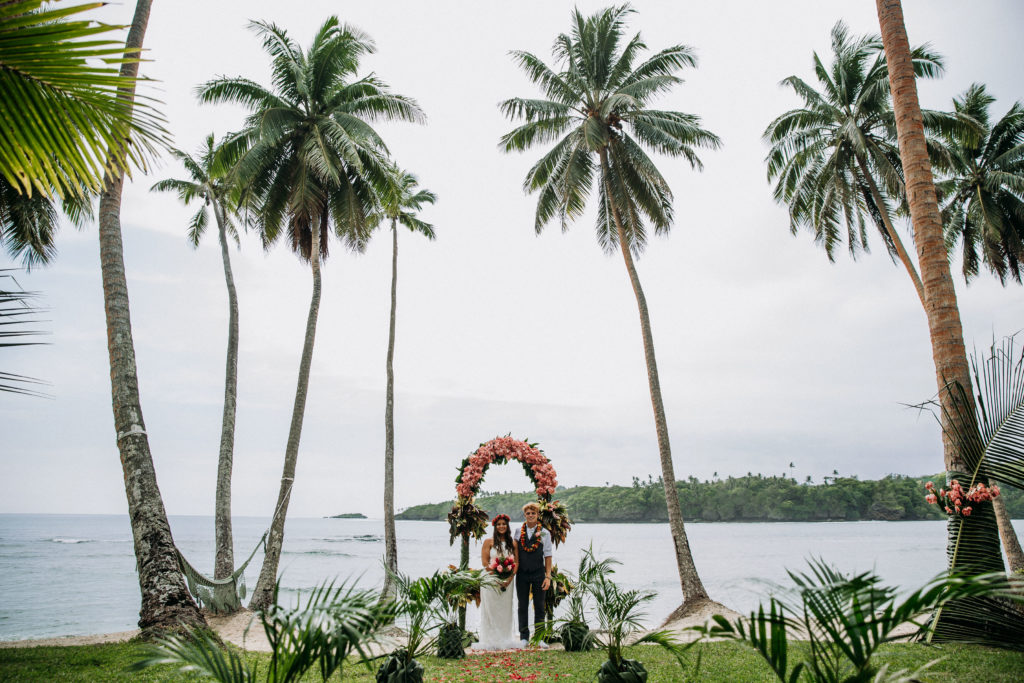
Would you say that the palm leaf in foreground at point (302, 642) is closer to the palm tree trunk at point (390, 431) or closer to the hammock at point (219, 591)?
the hammock at point (219, 591)

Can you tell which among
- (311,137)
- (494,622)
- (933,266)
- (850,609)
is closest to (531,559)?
(494,622)

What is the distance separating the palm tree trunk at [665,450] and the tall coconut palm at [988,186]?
8.42m

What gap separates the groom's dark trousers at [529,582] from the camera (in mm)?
8234

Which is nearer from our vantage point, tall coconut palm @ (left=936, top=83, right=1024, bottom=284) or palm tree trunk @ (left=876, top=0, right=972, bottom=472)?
palm tree trunk @ (left=876, top=0, right=972, bottom=472)

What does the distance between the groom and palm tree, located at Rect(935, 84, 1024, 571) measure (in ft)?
45.6

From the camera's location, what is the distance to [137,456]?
323 inches

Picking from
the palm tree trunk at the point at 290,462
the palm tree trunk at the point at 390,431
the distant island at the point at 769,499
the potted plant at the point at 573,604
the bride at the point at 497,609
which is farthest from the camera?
the distant island at the point at 769,499

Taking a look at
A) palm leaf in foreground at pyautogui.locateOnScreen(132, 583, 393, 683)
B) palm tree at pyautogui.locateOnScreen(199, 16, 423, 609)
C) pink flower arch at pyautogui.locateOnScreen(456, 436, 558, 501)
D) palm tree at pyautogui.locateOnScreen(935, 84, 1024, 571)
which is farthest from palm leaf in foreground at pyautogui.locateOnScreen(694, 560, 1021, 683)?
palm tree at pyautogui.locateOnScreen(935, 84, 1024, 571)

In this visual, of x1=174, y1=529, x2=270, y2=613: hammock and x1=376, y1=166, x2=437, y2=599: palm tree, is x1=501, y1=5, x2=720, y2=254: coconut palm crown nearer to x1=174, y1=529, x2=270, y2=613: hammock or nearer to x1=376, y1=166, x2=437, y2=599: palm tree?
x1=376, y1=166, x2=437, y2=599: palm tree

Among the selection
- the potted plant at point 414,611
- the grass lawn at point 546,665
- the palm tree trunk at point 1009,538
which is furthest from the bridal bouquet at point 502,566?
the palm tree trunk at point 1009,538

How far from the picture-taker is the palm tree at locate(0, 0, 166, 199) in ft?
5.41

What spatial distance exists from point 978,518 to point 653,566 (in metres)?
30.5

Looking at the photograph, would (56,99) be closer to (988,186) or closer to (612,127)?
(612,127)

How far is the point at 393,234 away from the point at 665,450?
34.3 ft
